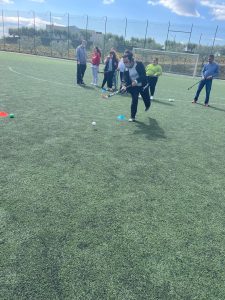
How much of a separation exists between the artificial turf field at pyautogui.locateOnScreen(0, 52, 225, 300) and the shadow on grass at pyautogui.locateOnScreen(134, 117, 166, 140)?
0.19 feet

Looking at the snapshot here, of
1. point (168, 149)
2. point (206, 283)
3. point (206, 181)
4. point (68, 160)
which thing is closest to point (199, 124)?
point (168, 149)

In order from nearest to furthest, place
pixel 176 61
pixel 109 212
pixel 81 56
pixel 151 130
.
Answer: pixel 109 212 → pixel 151 130 → pixel 81 56 → pixel 176 61

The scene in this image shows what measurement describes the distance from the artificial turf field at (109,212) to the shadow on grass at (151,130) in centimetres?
6

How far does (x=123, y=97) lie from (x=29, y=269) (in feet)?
35.4

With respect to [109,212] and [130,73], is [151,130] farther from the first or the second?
[109,212]

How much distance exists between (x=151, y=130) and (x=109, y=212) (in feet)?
14.6

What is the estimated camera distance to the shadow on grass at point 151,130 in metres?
7.42

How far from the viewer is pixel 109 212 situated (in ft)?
12.8

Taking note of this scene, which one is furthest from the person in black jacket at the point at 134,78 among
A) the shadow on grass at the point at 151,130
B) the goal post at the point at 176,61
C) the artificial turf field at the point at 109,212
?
the goal post at the point at 176,61

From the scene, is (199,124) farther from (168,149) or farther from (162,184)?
(162,184)

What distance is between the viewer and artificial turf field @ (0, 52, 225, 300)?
9.12ft

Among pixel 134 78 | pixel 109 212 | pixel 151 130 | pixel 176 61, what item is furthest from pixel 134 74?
pixel 176 61

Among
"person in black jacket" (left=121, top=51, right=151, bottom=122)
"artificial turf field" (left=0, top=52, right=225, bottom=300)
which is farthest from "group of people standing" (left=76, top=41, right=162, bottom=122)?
"artificial turf field" (left=0, top=52, right=225, bottom=300)

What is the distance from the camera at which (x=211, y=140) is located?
25.0 feet
